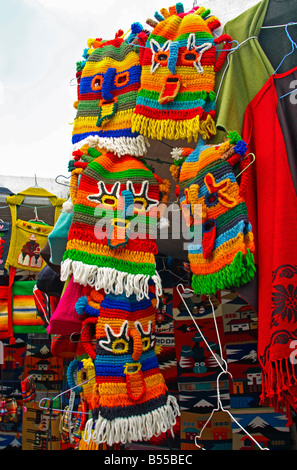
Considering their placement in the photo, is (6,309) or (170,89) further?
(6,309)

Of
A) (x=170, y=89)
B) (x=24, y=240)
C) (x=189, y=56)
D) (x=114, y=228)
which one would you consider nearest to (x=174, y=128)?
(x=170, y=89)

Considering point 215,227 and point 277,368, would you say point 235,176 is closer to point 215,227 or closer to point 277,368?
point 215,227

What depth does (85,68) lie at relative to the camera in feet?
4.59

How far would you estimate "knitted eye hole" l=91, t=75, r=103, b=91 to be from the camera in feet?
4.47

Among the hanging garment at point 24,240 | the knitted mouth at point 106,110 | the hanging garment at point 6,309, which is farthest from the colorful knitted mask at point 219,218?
the hanging garment at point 6,309

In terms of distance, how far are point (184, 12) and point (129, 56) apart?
24 centimetres

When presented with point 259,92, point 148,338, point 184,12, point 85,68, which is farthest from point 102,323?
point 184,12

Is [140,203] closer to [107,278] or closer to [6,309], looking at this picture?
[107,278]

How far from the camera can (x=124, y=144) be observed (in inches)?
49.6

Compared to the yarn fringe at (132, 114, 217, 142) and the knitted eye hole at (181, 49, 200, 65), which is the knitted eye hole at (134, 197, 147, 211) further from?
the knitted eye hole at (181, 49, 200, 65)

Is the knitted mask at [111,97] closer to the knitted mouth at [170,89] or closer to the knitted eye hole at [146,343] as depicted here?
the knitted mouth at [170,89]

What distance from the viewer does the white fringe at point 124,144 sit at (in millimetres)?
1251

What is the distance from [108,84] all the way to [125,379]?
3.18ft

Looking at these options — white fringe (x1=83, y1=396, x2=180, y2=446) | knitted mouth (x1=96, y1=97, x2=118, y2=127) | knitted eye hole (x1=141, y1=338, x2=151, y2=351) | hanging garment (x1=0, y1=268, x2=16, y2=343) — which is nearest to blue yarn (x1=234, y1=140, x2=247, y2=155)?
knitted mouth (x1=96, y1=97, x2=118, y2=127)
